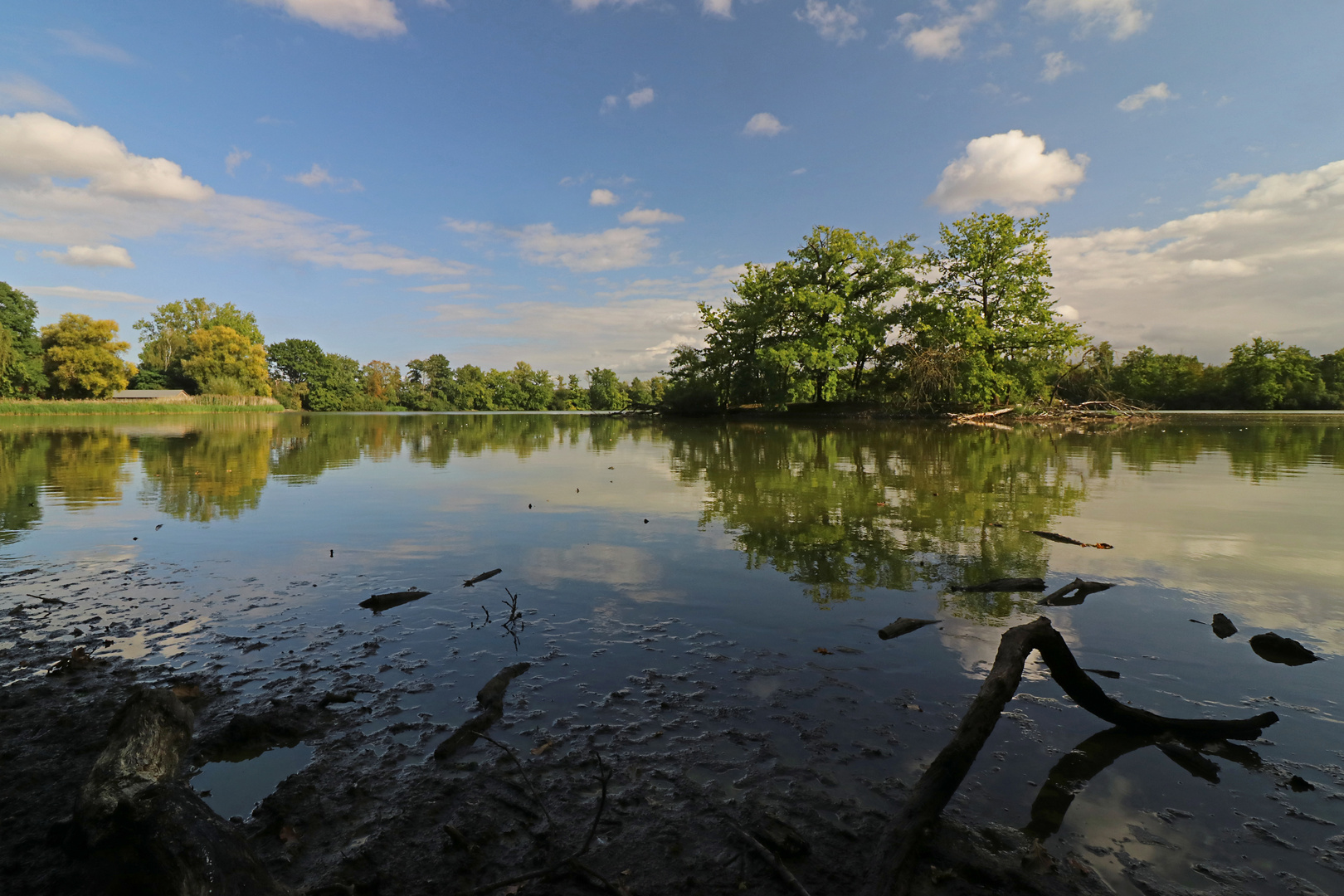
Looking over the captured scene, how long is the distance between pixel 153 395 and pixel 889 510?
371 ft

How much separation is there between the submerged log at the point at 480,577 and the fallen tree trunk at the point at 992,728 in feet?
16.9

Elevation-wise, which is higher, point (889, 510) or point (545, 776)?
point (889, 510)

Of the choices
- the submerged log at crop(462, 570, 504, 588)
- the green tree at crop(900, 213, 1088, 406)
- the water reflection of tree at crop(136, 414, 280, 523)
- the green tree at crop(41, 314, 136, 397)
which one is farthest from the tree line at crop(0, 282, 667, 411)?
the submerged log at crop(462, 570, 504, 588)

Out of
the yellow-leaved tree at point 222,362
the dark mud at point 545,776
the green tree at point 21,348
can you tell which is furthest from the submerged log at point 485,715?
the yellow-leaved tree at point 222,362

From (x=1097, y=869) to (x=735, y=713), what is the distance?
6.42 feet

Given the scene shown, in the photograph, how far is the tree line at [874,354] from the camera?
4288cm

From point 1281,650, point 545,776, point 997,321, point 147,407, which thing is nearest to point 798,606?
point 545,776

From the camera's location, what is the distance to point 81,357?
76000 millimetres

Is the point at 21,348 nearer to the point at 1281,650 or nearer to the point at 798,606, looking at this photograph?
the point at 798,606

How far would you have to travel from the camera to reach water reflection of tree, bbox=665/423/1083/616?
23.9ft

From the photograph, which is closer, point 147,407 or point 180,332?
point 147,407

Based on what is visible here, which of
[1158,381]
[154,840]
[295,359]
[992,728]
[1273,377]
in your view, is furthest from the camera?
[295,359]

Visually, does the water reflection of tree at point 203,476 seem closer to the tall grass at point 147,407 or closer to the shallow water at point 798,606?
the shallow water at point 798,606

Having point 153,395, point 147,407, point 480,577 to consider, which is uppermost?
point 153,395
